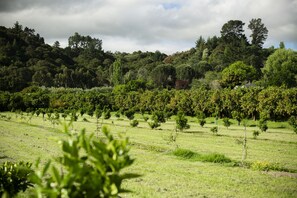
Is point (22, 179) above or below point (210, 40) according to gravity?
below

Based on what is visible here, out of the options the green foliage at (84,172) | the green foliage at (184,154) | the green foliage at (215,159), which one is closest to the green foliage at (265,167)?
the green foliage at (215,159)

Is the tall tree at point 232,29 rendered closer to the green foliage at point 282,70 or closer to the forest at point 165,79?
the forest at point 165,79

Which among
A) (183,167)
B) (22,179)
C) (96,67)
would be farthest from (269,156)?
(96,67)

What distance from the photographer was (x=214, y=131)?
4034cm

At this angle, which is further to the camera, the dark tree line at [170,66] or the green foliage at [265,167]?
the dark tree line at [170,66]

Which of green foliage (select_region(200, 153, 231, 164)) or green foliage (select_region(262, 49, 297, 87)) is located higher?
green foliage (select_region(262, 49, 297, 87))

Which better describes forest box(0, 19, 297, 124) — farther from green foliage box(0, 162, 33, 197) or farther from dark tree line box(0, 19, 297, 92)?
green foliage box(0, 162, 33, 197)

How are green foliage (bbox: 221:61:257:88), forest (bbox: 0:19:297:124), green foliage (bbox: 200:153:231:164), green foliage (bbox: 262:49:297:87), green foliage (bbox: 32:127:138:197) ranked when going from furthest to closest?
green foliage (bbox: 221:61:257:88) < green foliage (bbox: 262:49:297:87) < forest (bbox: 0:19:297:124) < green foliage (bbox: 200:153:231:164) < green foliage (bbox: 32:127:138:197)

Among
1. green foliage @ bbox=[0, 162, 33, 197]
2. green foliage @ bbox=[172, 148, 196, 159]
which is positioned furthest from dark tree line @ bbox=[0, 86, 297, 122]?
green foliage @ bbox=[0, 162, 33, 197]

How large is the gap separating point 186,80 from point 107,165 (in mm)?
116414

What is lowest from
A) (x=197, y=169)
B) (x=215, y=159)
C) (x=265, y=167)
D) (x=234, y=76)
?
(x=197, y=169)

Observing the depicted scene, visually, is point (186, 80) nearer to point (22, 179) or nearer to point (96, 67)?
point (96, 67)

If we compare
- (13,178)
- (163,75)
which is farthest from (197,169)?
(163,75)

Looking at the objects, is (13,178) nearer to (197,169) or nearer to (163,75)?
(197,169)
